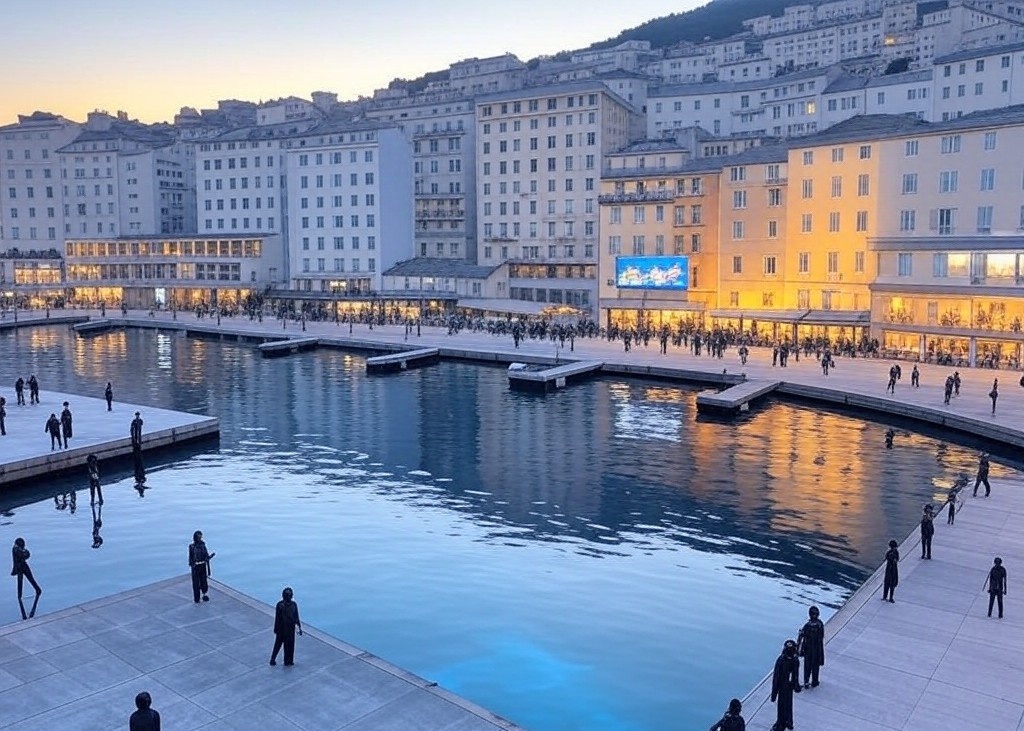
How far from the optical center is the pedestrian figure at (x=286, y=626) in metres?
17.4

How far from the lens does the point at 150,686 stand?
669 inches

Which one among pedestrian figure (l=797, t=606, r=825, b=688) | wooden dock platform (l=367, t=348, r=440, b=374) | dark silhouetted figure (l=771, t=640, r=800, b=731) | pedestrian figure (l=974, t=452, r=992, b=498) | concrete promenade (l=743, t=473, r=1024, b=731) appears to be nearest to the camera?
dark silhouetted figure (l=771, t=640, r=800, b=731)

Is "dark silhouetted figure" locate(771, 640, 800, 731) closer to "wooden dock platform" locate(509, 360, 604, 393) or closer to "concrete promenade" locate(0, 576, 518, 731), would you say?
"concrete promenade" locate(0, 576, 518, 731)

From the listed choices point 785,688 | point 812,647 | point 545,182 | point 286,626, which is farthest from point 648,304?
point 785,688

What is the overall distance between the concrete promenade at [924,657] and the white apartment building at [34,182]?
481ft

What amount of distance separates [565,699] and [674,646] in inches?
143

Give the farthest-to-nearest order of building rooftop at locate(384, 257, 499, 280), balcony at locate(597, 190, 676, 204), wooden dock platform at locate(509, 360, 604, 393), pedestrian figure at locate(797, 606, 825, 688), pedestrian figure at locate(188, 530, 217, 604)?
building rooftop at locate(384, 257, 499, 280) < balcony at locate(597, 190, 676, 204) < wooden dock platform at locate(509, 360, 604, 393) < pedestrian figure at locate(188, 530, 217, 604) < pedestrian figure at locate(797, 606, 825, 688)

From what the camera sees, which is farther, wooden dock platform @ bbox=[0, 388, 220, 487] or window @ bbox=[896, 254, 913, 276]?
window @ bbox=[896, 254, 913, 276]

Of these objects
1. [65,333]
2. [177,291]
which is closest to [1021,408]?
[65,333]

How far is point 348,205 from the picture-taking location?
11412cm

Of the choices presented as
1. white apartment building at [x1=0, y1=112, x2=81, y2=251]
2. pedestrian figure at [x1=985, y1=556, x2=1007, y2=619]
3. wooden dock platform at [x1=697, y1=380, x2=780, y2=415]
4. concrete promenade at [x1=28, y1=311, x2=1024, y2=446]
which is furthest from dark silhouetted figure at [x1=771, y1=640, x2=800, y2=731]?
white apartment building at [x1=0, y1=112, x2=81, y2=251]

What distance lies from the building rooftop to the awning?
18923 mm

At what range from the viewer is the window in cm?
6694

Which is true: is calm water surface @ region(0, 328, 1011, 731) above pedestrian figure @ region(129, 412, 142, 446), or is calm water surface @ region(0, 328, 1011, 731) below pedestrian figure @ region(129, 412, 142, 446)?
below
